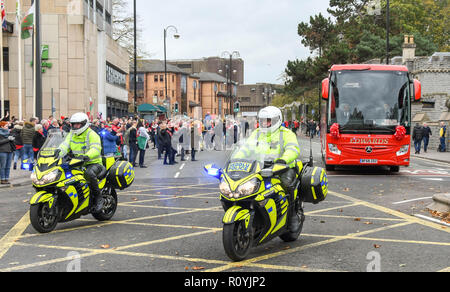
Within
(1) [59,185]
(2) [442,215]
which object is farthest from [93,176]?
(2) [442,215]

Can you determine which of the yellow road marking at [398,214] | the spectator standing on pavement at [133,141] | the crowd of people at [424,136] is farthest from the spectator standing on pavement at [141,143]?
the crowd of people at [424,136]

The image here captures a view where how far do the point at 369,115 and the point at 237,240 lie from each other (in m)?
11.2

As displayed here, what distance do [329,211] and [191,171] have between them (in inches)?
366

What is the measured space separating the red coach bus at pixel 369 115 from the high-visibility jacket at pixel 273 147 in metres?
9.68

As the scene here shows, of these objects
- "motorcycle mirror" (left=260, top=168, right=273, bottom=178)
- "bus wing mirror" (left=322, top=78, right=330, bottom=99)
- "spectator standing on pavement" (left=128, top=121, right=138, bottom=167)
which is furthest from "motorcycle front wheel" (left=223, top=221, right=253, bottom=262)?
"spectator standing on pavement" (left=128, top=121, right=138, bottom=167)

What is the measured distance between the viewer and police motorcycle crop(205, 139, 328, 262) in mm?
5766

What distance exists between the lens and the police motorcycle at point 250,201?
5766 millimetres

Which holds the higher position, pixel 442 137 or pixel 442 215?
pixel 442 137

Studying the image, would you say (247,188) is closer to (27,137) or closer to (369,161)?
(369,161)

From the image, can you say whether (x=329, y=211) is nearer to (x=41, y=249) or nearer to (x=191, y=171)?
(x=41, y=249)

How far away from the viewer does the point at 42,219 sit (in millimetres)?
7746

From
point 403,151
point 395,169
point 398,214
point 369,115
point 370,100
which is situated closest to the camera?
point 398,214

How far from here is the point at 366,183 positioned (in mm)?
14172
